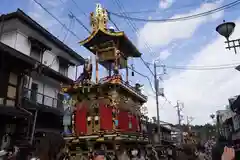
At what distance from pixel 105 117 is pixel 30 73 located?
27.7ft

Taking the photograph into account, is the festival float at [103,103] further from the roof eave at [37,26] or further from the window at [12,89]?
the roof eave at [37,26]

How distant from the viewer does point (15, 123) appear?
16.2 meters

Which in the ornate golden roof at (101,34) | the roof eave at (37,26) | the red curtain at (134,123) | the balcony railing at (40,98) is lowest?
the red curtain at (134,123)

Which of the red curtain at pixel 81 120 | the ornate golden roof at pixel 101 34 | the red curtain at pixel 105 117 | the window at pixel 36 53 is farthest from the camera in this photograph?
the window at pixel 36 53

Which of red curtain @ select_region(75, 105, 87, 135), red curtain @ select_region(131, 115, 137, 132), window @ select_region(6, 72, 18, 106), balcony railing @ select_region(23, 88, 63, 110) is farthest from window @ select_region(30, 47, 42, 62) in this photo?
red curtain @ select_region(131, 115, 137, 132)

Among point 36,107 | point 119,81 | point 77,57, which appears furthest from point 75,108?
point 77,57

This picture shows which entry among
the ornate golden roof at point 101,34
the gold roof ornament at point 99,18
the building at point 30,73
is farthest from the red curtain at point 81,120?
the gold roof ornament at point 99,18

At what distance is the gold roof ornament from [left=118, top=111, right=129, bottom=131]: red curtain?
213 inches

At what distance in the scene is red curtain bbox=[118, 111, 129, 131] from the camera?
1330cm

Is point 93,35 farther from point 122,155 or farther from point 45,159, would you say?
point 45,159

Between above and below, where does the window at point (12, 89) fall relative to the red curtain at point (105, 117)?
above

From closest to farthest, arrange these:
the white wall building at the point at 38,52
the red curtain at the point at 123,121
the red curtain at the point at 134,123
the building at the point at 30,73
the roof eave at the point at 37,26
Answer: the red curtain at the point at 123,121 < the red curtain at the point at 134,123 < the building at the point at 30,73 < the roof eave at the point at 37,26 < the white wall building at the point at 38,52

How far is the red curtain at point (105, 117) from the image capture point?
42.7 ft

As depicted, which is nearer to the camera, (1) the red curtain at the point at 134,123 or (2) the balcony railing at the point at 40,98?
(1) the red curtain at the point at 134,123
